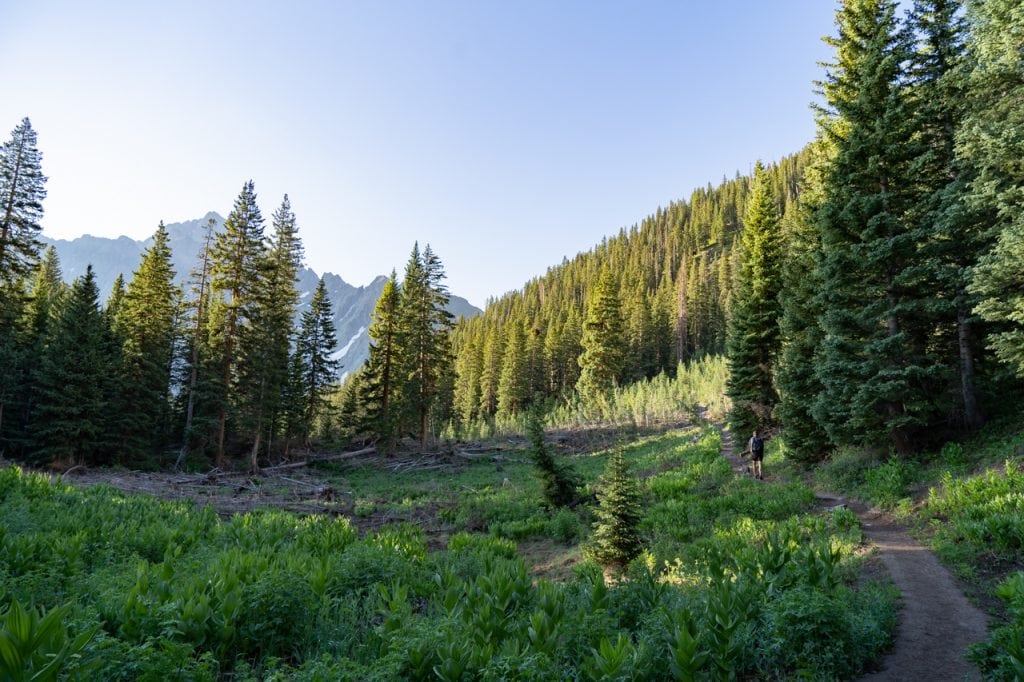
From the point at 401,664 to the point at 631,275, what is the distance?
348ft

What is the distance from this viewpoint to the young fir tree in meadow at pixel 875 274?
1343cm

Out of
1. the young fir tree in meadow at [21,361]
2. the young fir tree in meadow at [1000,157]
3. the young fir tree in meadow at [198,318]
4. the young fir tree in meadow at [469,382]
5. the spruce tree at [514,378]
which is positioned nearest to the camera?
the young fir tree in meadow at [1000,157]

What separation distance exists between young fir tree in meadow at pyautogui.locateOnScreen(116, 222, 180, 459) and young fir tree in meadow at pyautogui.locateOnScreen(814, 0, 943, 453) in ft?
112

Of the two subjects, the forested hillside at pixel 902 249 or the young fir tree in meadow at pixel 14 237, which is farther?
the young fir tree in meadow at pixel 14 237

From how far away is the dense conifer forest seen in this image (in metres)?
5.07

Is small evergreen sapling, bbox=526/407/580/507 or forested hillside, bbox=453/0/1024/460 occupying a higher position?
forested hillside, bbox=453/0/1024/460

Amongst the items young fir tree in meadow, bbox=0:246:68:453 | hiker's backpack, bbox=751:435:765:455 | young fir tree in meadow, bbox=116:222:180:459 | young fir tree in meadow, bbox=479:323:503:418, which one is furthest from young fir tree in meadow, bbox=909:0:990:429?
young fir tree in meadow, bbox=479:323:503:418

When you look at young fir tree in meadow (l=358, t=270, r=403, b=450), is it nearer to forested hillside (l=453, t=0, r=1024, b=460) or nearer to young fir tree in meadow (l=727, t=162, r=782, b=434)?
young fir tree in meadow (l=727, t=162, r=782, b=434)

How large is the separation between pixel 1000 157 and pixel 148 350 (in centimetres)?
4071

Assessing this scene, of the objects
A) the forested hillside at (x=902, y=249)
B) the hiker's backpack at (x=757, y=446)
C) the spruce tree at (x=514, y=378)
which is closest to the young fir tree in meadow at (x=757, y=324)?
the forested hillside at (x=902, y=249)

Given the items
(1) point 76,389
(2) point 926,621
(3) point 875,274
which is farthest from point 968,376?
(1) point 76,389

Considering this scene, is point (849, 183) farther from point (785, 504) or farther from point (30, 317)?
point (30, 317)

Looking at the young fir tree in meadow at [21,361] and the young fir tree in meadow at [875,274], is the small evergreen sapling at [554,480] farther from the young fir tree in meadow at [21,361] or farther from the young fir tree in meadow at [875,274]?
the young fir tree in meadow at [21,361]

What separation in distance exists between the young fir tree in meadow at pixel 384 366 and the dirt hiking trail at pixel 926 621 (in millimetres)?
33156
